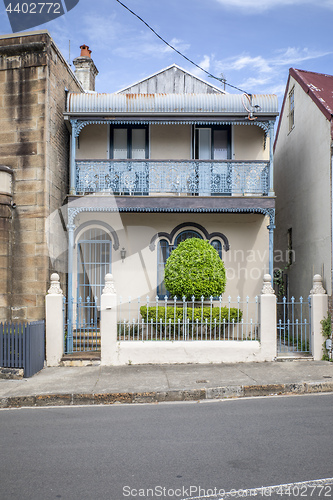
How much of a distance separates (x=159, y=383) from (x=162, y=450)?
3254 millimetres

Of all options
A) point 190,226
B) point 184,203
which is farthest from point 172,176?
point 190,226

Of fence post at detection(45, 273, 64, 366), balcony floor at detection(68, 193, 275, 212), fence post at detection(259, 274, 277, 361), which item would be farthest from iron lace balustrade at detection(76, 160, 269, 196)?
fence post at detection(259, 274, 277, 361)

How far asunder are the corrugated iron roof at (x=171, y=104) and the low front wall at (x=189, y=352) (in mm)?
5747

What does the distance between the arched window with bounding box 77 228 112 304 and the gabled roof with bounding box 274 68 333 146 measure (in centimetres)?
650

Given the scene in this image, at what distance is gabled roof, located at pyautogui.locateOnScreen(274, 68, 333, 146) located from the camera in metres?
11.5

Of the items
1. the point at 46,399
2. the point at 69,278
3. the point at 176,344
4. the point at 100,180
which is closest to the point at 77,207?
the point at 100,180

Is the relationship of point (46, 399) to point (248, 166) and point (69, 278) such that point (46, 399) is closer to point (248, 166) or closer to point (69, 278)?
point (69, 278)

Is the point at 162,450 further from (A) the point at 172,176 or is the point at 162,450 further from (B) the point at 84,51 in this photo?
(B) the point at 84,51

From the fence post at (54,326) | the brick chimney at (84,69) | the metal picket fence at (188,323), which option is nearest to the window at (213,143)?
the metal picket fence at (188,323)

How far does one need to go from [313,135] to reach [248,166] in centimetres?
184

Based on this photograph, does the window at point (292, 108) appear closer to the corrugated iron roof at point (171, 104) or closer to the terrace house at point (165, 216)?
the terrace house at point (165, 216)

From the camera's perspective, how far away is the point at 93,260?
13414 millimetres

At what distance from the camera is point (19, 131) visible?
11047 mm

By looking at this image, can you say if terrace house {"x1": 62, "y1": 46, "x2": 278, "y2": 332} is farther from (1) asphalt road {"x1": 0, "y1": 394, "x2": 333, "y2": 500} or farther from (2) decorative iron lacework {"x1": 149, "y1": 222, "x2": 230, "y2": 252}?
(1) asphalt road {"x1": 0, "y1": 394, "x2": 333, "y2": 500}
